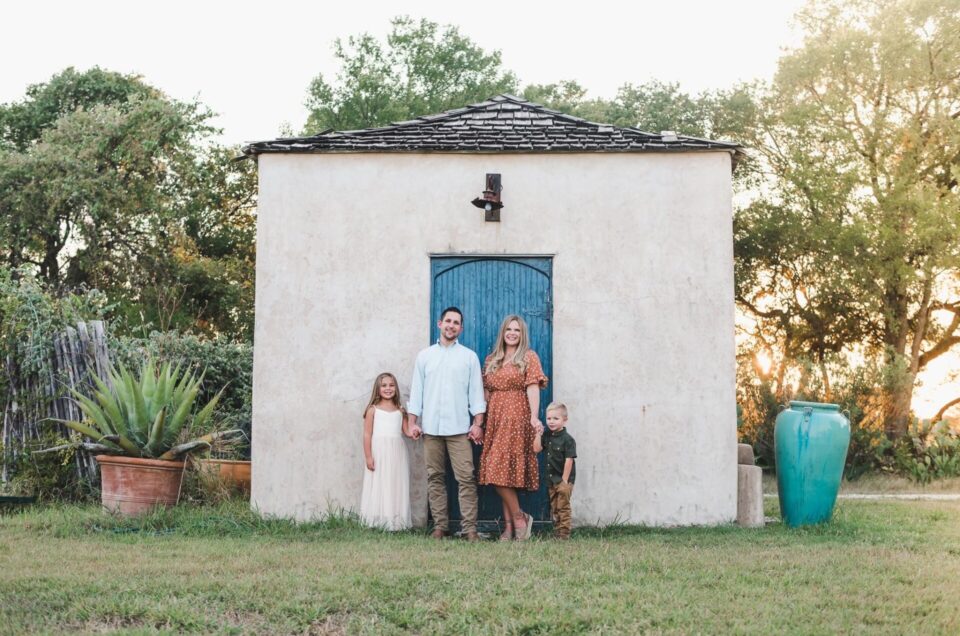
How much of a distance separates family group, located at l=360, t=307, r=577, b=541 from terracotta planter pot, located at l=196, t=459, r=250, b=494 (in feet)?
6.61

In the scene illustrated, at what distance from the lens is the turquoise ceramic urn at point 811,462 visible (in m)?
8.54

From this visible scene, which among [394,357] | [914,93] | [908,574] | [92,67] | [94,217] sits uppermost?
[92,67]

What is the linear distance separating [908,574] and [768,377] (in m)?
9.39

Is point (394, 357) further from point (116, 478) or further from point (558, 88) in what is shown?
point (558, 88)

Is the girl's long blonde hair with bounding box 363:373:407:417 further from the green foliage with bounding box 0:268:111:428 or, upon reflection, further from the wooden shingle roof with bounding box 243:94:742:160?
the green foliage with bounding box 0:268:111:428

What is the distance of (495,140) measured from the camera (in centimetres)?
895

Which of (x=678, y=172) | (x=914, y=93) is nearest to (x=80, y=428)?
(x=678, y=172)

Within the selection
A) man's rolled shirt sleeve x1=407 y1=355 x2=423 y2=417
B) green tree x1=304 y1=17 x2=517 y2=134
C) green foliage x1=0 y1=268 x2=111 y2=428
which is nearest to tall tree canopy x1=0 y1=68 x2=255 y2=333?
green tree x1=304 y1=17 x2=517 y2=134

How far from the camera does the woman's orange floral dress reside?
311 inches

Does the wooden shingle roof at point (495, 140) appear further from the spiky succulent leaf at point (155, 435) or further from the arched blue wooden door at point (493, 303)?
the spiky succulent leaf at point (155, 435)

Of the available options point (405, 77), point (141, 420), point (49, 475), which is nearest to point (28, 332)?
point (49, 475)

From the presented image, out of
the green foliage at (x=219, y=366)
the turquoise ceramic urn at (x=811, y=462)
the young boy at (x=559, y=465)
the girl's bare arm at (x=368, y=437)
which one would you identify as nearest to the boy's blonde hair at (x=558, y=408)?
the young boy at (x=559, y=465)

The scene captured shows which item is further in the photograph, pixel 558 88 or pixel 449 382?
pixel 558 88

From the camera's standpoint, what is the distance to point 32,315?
1035 cm
